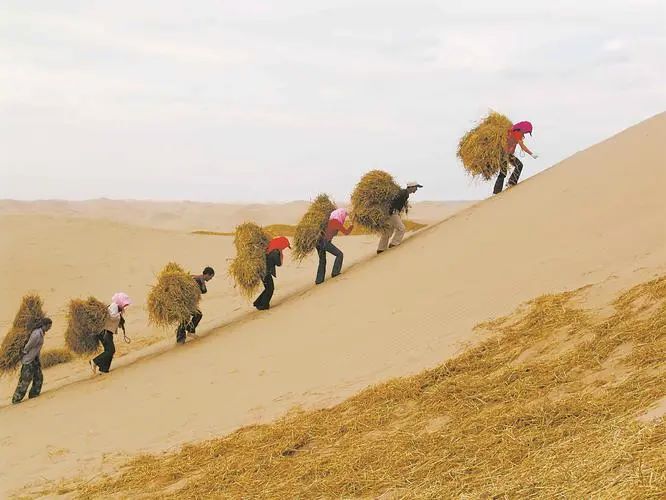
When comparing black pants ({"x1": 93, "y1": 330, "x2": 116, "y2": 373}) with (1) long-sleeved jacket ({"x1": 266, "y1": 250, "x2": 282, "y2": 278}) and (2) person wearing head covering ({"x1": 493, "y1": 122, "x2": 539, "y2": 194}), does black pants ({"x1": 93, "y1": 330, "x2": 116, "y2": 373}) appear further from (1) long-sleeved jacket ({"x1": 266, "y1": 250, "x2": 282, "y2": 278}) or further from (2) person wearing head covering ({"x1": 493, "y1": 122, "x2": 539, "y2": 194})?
(2) person wearing head covering ({"x1": 493, "y1": 122, "x2": 539, "y2": 194})

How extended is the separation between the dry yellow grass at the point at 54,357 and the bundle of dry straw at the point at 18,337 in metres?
3.96

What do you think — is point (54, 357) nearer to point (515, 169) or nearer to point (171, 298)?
point (171, 298)

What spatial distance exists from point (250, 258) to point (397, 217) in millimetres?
2698

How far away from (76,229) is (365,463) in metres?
21.4

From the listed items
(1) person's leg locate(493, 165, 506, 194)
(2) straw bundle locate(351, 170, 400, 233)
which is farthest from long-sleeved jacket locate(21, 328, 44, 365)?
(1) person's leg locate(493, 165, 506, 194)

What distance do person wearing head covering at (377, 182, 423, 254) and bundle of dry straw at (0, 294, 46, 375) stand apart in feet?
18.7

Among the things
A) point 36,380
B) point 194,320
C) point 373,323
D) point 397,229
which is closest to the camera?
point 373,323

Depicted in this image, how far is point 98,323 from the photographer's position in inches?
461

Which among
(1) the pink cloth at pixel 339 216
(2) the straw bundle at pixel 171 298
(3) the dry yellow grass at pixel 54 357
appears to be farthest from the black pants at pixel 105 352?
(1) the pink cloth at pixel 339 216

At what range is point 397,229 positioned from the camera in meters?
13.8

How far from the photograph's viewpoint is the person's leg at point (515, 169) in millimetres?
14102

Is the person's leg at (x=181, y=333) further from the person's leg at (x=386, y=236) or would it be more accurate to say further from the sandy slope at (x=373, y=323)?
the person's leg at (x=386, y=236)

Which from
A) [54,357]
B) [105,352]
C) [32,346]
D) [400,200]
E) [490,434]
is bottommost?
[490,434]

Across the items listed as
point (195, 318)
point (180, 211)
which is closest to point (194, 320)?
point (195, 318)
